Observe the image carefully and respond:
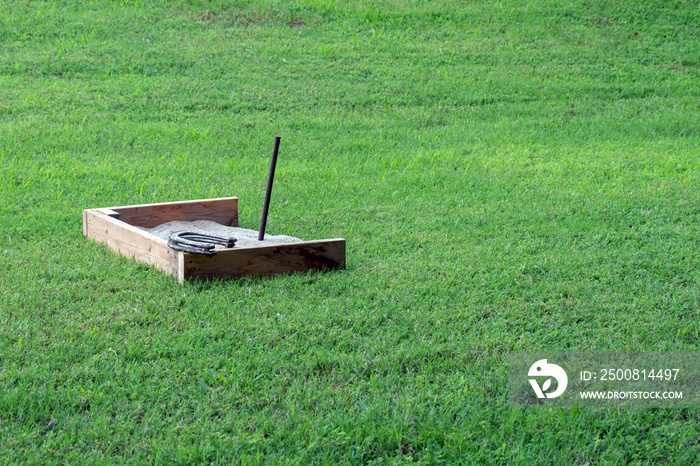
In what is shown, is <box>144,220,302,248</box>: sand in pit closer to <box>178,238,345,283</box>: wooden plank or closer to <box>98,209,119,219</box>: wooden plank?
<box>98,209,119,219</box>: wooden plank

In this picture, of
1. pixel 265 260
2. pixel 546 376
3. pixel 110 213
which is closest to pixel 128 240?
pixel 110 213

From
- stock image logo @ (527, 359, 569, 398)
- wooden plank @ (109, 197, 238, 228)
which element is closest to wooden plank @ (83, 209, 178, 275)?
wooden plank @ (109, 197, 238, 228)

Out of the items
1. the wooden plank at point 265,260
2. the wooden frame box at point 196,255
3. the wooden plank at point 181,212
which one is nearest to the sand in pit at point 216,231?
the wooden plank at point 181,212

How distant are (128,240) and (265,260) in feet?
3.63

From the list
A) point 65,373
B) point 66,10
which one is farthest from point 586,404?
point 66,10

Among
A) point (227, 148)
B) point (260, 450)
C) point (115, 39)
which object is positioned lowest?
point (260, 450)

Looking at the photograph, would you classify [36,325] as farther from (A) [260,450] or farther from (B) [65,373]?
(A) [260,450]

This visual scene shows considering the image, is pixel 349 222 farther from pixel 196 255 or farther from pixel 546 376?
pixel 546 376

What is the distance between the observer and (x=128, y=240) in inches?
193

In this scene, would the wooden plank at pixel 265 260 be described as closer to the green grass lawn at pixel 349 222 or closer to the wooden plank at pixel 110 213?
the green grass lawn at pixel 349 222

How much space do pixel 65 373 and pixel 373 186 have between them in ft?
15.1

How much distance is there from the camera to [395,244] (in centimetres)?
545

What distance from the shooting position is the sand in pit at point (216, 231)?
16.6 ft

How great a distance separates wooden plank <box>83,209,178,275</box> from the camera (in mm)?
4512
